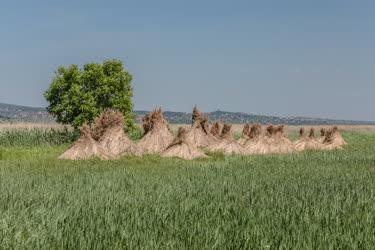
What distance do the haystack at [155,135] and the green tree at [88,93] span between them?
7853 millimetres

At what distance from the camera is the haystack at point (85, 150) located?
89.2ft

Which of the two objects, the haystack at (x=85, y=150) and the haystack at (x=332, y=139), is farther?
the haystack at (x=332, y=139)

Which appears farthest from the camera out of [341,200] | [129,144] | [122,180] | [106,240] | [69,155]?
[129,144]

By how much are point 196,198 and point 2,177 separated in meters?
7.02

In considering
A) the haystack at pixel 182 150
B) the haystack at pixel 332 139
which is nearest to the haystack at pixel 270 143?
the haystack at pixel 332 139

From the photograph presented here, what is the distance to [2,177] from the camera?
18.7 metres

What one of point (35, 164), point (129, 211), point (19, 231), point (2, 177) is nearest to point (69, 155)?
point (35, 164)

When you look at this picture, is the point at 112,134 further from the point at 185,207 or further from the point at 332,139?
the point at 185,207

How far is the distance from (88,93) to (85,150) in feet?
43.5

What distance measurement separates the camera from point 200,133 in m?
38.4

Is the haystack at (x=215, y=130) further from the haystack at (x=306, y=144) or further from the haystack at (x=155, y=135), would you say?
the haystack at (x=155, y=135)

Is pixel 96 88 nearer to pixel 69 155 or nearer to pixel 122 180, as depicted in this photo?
pixel 69 155

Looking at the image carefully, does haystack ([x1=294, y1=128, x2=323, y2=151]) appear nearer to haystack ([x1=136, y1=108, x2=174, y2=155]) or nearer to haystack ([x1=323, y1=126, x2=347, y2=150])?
haystack ([x1=323, y1=126, x2=347, y2=150])

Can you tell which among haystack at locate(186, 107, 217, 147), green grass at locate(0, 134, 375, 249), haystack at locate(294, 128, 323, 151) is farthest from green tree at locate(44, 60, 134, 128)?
green grass at locate(0, 134, 375, 249)
